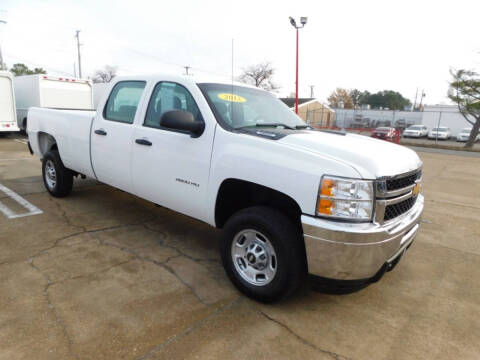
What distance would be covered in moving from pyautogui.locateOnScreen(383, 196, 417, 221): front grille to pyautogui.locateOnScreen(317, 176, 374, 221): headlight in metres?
0.28

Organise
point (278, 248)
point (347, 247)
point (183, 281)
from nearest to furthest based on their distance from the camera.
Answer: point (347, 247), point (278, 248), point (183, 281)

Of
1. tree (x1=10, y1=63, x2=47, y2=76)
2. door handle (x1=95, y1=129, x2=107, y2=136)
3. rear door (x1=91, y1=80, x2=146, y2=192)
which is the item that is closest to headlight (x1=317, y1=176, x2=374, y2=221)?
rear door (x1=91, y1=80, x2=146, y2=192)

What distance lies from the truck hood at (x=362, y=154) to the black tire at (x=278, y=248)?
0.60 m

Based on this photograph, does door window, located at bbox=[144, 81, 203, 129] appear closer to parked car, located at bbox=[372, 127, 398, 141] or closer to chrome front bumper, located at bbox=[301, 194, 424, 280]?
chrome front bumper, located at bbox=[301, 194, 424, 280]

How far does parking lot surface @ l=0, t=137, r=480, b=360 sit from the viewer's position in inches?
90.7

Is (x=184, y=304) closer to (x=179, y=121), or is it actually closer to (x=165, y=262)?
(x=165, y=262)

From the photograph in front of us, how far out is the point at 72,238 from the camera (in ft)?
12.8

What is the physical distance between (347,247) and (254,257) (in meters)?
0.83

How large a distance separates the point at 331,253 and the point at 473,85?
26058 mm

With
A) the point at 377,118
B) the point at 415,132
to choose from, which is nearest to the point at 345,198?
the point at 415,132

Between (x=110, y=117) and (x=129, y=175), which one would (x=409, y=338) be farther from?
(x=110, y=117)

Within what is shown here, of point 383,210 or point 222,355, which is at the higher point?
point 383,210

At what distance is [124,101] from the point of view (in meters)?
4.03

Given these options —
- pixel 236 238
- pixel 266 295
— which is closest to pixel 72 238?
pixel 236 238
